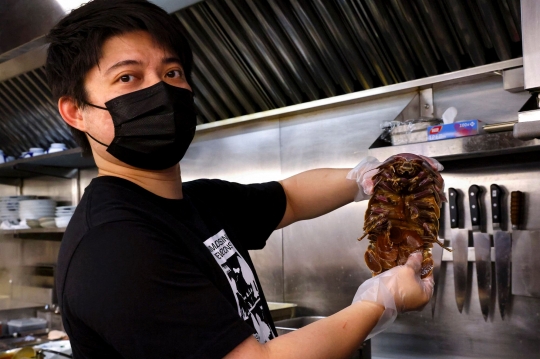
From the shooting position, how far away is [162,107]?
1427mm

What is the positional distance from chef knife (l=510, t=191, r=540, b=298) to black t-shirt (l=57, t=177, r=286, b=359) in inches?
56.3

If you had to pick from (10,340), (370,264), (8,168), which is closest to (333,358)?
(370,264)

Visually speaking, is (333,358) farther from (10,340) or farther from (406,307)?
(10,340)

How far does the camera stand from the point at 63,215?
4.41 metres

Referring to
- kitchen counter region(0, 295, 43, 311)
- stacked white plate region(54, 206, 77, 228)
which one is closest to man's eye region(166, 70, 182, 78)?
stacked white plate region(54, 206, 77, 228)

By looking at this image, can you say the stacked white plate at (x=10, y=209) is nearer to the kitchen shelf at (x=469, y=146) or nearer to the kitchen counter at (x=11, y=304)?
the kitchen counter at (x=11, y=304)

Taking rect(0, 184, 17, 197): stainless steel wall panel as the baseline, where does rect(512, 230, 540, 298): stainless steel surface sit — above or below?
below

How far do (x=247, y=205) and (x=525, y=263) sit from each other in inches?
49.3

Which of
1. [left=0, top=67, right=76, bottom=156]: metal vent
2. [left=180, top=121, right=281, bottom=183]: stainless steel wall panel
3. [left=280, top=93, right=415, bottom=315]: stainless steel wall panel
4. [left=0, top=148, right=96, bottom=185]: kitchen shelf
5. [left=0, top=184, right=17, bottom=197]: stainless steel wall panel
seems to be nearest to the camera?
[left=280, top=93, right=415, bottom=315]: stainless steel wall panel

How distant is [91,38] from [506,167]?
1.91 m

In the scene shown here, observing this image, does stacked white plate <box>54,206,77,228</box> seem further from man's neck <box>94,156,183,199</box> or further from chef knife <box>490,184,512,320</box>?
chef knife <box>490,184,512,320</box>

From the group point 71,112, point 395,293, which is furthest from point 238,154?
point 395,293

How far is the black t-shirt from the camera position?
1066mm

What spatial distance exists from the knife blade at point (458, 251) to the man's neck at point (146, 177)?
154 cm
